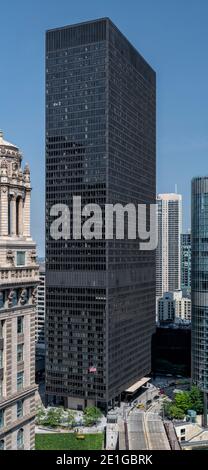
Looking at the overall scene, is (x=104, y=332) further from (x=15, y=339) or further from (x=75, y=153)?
(x=15, y=339)

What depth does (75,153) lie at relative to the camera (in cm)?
10712

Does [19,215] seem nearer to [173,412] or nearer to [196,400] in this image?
[173,412]

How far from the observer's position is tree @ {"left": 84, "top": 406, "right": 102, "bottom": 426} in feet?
320

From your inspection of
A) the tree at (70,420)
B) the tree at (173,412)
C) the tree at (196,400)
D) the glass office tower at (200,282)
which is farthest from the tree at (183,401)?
the tree at (70,420)

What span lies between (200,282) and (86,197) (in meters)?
27.8

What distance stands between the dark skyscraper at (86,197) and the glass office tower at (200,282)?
44.8 ft

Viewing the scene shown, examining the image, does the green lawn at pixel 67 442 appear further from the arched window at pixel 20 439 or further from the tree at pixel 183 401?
the arched window at pixel 20 439

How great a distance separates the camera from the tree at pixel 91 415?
320 feet

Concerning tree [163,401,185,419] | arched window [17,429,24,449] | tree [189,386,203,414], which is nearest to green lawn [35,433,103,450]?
tree [163,401,185,419]

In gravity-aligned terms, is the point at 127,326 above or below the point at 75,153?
below

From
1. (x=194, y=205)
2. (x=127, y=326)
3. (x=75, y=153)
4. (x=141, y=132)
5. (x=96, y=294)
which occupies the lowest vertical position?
(x=127, y=326)
